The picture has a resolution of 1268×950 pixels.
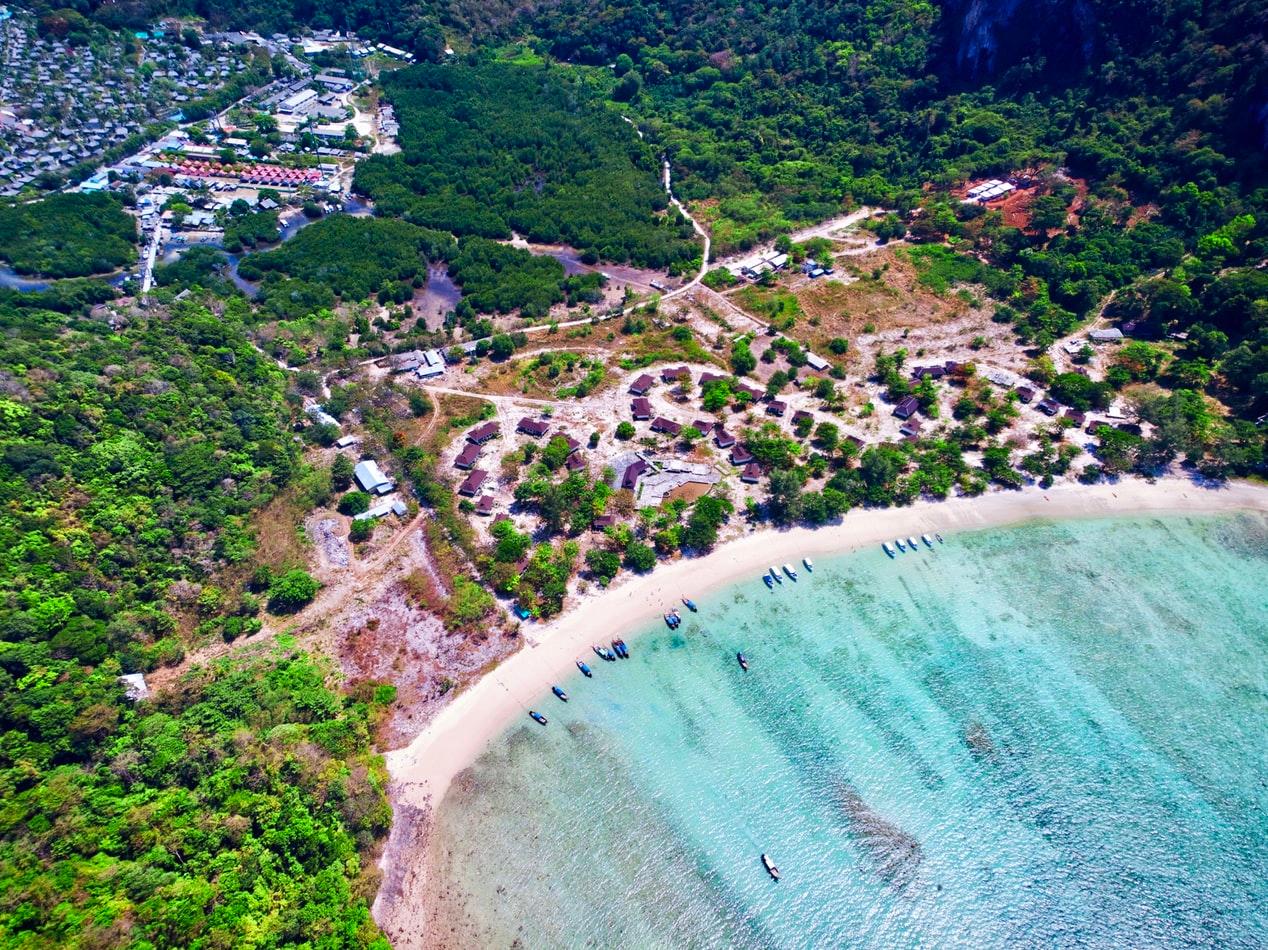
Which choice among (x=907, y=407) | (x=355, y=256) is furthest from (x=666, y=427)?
(x=355, y=256)

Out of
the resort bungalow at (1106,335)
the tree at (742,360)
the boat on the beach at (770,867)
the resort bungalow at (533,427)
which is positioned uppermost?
the resort bungalow at (1106,335)

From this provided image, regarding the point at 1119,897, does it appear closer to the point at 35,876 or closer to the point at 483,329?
the point at 35,876

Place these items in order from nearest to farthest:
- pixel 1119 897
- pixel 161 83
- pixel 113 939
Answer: pixel 113 939, pixel 1119 897, pixel 161 83

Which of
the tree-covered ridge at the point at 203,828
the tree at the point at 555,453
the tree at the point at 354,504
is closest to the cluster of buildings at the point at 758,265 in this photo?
the tree at the point at 555,453

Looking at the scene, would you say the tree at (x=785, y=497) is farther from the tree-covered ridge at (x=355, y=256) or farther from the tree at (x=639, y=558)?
the tree-covered ridge at (x=355, y=256)

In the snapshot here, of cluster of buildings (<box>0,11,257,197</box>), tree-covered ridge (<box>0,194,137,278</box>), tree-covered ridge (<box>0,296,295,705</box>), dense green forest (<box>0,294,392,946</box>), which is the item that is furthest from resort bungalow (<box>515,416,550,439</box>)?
cluster of buildings (<box>0,11,257,197</box>)

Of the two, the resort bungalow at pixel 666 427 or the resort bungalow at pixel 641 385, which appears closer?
the resort bungalow at pixel 666 427

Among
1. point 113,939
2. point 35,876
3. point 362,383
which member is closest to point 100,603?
point 35,876
